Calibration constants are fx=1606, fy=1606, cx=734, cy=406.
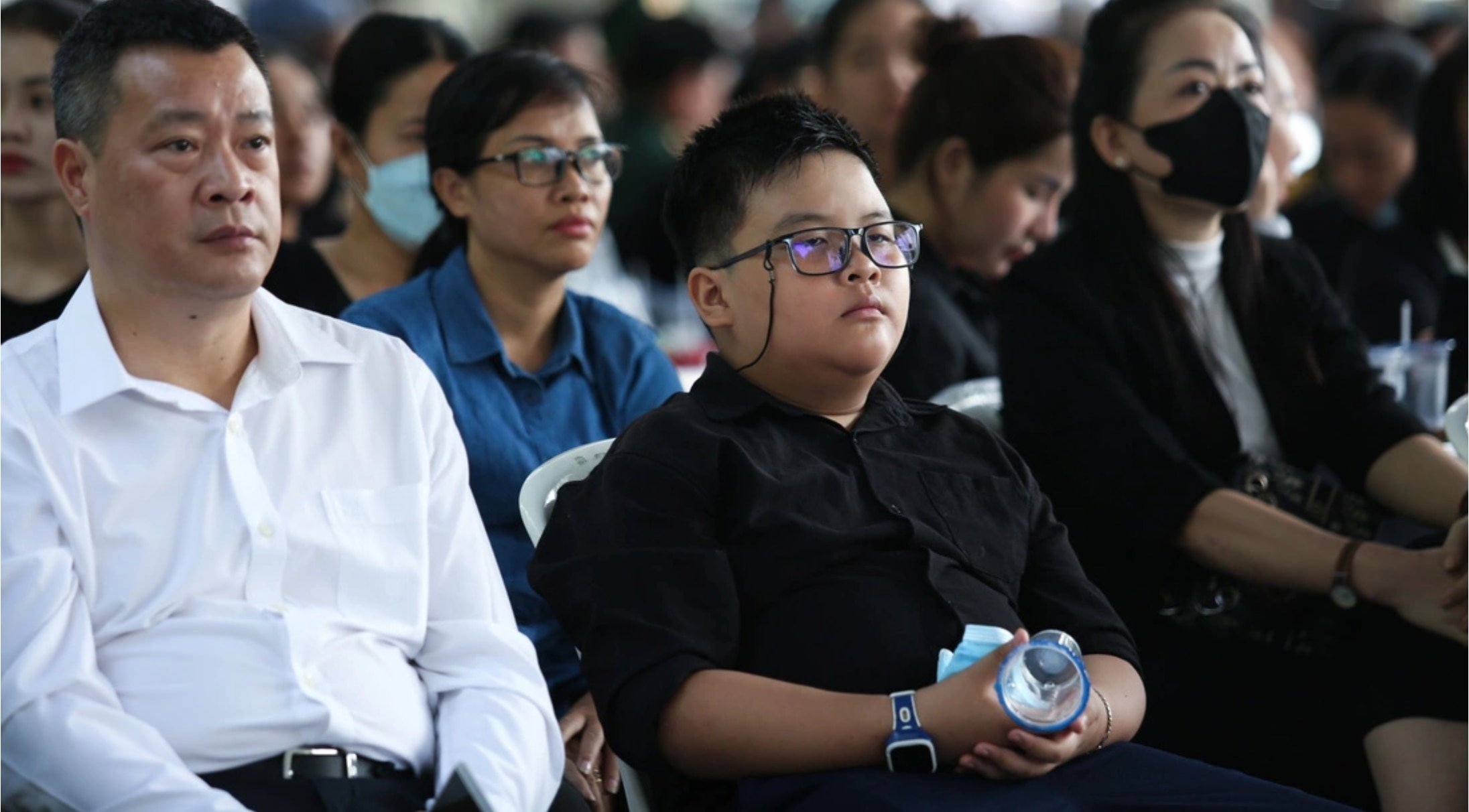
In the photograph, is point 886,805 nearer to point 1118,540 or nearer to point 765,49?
point 1118,540

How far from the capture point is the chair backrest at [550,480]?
89.0 inches

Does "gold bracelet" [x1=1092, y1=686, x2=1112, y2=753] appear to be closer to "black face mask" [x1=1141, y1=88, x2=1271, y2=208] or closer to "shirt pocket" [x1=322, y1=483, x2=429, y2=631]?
"shirt pocket" [x1=322, y1=483, x2=429, y2=631]

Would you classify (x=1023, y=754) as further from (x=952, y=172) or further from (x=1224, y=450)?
(x=952, y=172)

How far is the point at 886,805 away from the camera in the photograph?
6.08ft

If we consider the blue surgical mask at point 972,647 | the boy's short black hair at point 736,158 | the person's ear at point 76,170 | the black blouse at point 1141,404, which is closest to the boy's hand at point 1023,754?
the blue surgical mask at point 972,647

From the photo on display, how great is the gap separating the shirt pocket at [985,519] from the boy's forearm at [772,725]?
31 cm

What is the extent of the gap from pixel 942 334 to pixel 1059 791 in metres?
1.56

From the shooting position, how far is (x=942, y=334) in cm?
337

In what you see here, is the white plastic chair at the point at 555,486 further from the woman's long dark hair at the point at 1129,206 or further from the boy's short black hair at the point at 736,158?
the woman's long dark hair at the point at 1129,206

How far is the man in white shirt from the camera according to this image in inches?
70.1

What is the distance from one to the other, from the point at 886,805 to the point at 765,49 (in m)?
6.64

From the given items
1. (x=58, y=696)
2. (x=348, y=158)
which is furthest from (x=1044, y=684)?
(x=348, y=158)

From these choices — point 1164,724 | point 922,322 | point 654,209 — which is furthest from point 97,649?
point 654,209

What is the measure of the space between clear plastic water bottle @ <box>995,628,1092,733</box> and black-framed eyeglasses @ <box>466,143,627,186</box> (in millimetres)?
1428
